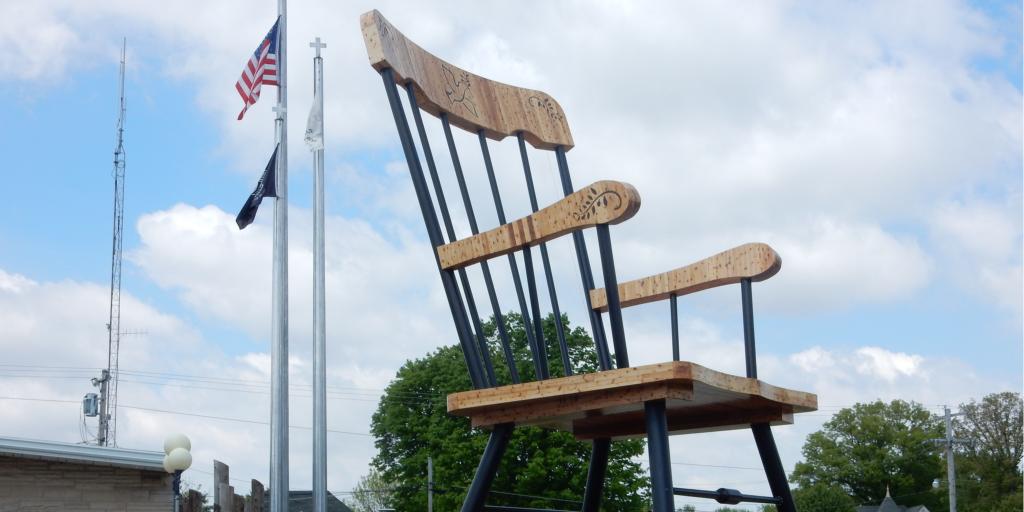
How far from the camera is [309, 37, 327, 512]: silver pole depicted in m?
9.55

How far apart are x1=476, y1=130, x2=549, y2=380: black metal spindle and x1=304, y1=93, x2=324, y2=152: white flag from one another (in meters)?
5.42

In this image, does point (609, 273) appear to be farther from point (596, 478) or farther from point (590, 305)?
point (596, 478)

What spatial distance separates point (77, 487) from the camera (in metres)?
10.9

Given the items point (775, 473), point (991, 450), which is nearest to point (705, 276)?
point (775, 473)

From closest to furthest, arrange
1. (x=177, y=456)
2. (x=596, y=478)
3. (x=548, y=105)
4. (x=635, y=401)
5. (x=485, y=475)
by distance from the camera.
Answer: (x=635, y=401) < (x=485, y=475) < (x=596, y=478) < (x=548, y=105) < (x=177, y=456)

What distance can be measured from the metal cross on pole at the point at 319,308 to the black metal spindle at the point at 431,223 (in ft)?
16.7

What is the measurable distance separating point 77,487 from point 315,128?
4.38 meters

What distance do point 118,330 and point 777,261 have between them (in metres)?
20.6

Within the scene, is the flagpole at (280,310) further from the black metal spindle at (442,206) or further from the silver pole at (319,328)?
the black metal spindle at (442,206)

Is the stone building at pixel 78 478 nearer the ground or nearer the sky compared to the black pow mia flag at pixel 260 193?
nearer the ground

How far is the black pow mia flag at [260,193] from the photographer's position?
33.6 ft

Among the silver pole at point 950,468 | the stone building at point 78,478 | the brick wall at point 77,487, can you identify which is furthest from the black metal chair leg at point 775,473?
the silver pole at point 950,468

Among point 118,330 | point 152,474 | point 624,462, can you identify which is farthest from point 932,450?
point 152,474

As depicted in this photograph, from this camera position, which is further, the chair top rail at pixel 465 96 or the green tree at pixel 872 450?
the green tree at pixel 872 450
